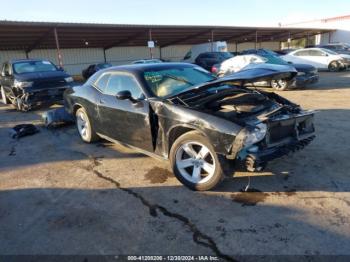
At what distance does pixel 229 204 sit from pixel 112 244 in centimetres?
138

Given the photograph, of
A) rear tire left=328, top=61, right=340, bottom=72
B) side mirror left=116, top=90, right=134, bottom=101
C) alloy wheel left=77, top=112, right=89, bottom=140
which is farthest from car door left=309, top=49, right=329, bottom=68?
side mirror left=116, top=90, right=134, bottom=101

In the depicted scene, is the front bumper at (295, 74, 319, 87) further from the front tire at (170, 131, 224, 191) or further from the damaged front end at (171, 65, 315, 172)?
the front tire at (170, 131, 224, 191)

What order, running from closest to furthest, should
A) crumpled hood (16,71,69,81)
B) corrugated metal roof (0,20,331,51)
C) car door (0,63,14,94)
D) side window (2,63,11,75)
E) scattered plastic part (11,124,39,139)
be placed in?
scattered plastic part (11,124,39,139), crumpled hood (16,71,69,81), car door (0,63,14,94), side window (2,63,11,75), corrugated metal roof (0,20,331,51)

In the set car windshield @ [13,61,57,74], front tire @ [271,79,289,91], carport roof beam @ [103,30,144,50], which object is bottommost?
front tire @ [271,79,289,91]

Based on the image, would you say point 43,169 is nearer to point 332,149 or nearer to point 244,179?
point 244,179

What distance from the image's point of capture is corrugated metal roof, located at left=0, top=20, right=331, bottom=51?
20.5 m

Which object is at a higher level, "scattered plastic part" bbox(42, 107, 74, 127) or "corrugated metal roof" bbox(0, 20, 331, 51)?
"corrugated metal roof" bbox(0, 20, 331, 51)

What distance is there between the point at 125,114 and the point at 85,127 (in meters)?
1.85

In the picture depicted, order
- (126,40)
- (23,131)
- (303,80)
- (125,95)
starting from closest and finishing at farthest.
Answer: (125,95) → (23,131) → (303,80) → (126,40)

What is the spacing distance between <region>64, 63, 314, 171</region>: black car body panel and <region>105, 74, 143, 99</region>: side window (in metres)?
0.09

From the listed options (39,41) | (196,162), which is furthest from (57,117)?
(39,41)

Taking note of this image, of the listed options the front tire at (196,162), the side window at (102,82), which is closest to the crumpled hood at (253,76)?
the front tire at (196,162)

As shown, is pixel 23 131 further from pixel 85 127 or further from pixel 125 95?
pixel 125 95

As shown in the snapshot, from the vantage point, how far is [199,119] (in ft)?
12.0
